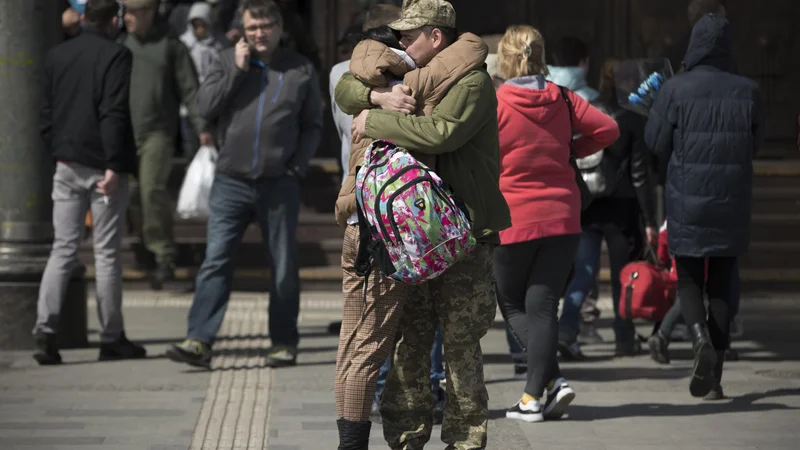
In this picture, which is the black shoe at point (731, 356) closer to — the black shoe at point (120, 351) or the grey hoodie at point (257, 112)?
the grey hoodie at point (257, 112)

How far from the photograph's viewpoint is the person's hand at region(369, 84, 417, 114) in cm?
596

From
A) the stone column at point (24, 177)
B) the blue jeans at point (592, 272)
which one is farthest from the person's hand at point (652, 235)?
→ the stone column at point (24, 177)

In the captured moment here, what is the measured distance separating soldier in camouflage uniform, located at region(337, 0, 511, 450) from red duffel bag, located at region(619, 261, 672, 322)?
3.48 meters

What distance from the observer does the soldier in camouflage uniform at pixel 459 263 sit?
5922 millimetres

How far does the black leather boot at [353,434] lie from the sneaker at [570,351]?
11.8 feet

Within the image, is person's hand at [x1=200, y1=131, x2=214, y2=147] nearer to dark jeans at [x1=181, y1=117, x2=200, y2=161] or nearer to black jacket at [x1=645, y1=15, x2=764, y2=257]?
dark jeans at [x1=181, y1=117, x2=200, y2=161]

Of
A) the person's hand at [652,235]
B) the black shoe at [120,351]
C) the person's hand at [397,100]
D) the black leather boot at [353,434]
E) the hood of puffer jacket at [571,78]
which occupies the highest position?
the person's hand at [397,100]

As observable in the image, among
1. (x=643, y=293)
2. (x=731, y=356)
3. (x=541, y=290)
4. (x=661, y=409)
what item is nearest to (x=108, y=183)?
(x=541, y=290)

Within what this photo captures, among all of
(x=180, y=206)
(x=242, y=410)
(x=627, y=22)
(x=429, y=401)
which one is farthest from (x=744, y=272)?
(x=429, y=401)

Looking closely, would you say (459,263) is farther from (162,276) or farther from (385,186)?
(162,276)

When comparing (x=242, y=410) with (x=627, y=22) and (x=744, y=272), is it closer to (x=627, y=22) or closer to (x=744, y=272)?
(x=744, y=272)

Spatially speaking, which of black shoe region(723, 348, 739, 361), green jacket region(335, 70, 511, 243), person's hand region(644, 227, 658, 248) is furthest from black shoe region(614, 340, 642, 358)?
green jacket region(335, 70, 511, 243)

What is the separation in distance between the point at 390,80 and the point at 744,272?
749 cm

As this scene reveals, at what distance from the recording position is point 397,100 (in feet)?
19.6
